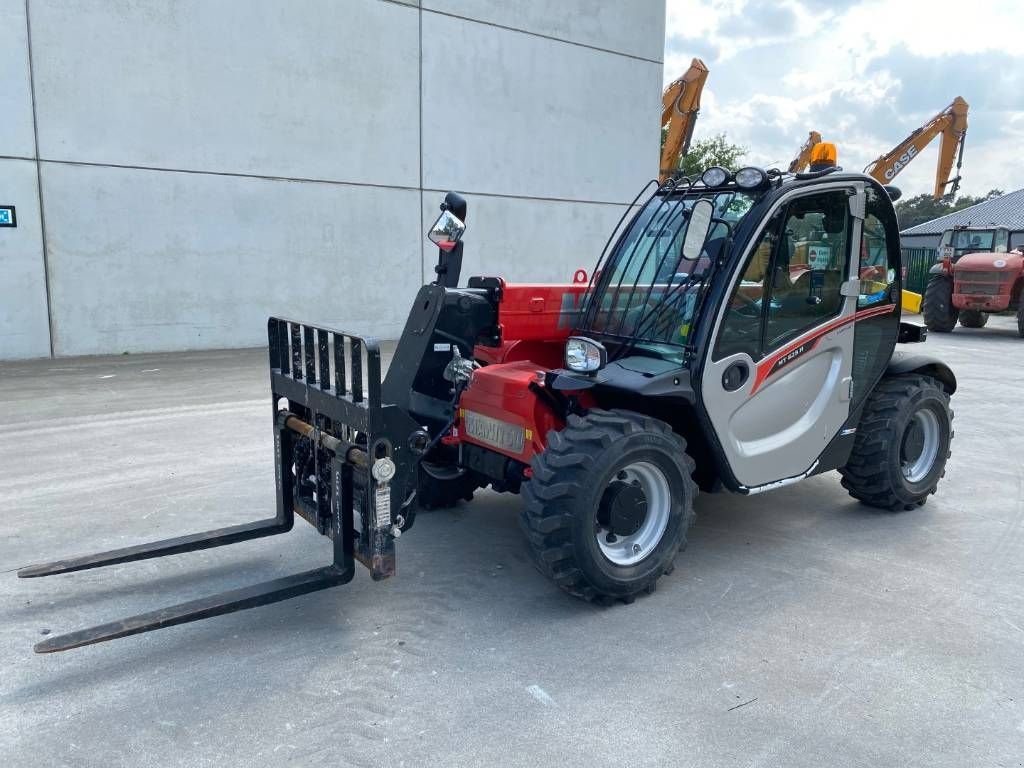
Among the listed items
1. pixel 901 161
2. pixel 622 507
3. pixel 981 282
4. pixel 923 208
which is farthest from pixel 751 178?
pixel 923 208

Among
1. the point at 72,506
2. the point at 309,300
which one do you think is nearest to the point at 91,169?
the point at 309,300

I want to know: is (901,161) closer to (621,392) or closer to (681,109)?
(681,109)

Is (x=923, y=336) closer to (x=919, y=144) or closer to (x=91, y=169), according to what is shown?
(x=91, y=169)

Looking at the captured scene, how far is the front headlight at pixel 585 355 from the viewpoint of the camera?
3.87m

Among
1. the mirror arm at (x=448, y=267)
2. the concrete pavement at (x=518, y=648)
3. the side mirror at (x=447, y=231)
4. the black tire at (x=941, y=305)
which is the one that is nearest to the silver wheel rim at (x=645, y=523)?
the concrete pavement at (x=518, y=648)

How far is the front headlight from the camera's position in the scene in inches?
152

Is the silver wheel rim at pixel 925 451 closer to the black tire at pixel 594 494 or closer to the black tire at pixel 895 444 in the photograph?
the black tire at pixel 895 444

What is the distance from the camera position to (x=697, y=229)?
4.36 metres

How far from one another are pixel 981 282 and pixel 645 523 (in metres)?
16.1

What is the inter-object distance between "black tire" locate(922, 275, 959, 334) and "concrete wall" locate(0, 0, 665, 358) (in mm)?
7250

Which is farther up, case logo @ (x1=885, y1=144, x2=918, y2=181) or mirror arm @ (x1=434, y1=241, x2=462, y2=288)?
case logo @ (x1=885, y1=144, x2=918, y2=181)

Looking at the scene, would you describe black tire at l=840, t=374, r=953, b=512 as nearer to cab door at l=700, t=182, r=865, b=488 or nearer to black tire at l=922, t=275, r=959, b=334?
cab door at l=700, t=182, r=865, b=488

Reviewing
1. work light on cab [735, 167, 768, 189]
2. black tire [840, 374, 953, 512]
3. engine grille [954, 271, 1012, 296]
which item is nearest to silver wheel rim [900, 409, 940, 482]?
black tire [840, 374, 953, 512]

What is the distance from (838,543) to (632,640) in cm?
191
